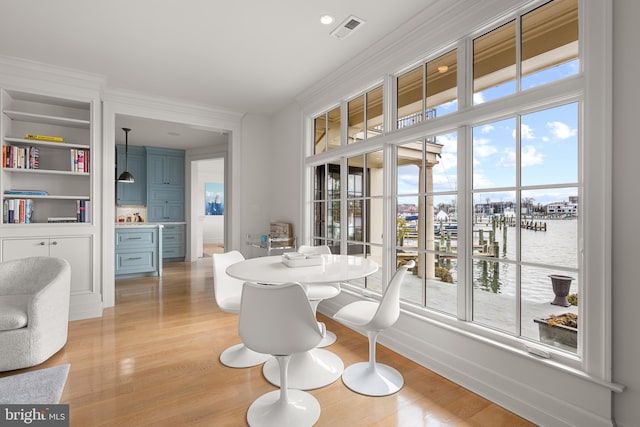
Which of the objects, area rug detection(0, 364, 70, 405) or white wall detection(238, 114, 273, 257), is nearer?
area rug detection(0, 364, 70, 405)

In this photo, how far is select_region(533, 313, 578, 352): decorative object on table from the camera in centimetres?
183

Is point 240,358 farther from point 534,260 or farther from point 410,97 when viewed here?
point 410,97

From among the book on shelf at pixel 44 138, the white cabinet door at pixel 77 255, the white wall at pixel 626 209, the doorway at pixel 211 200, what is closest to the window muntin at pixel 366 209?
the white wall at pixel 626 209

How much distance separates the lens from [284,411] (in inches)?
72.7

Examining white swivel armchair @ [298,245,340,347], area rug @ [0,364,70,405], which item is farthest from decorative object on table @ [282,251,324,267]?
area rug @ [0,364,70,405]

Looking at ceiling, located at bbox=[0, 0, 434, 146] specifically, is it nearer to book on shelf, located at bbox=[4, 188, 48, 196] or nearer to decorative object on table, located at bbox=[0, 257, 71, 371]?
book on shelf, located at bbox=[4, 188, 48, 196]

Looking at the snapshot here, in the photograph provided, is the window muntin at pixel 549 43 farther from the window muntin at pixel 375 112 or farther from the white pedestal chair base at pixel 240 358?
the white pedestal chair base at pixel 240 358

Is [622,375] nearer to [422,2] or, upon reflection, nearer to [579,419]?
[579,419]

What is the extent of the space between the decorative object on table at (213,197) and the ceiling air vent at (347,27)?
26.8 ft

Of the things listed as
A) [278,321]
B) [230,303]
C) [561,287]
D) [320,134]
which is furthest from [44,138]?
[561,287]

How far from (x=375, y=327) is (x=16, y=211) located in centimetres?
390

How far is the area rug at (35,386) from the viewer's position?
2012 mm

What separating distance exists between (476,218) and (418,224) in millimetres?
537

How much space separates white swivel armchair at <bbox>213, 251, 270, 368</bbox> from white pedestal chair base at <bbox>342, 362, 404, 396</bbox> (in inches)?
28.0
